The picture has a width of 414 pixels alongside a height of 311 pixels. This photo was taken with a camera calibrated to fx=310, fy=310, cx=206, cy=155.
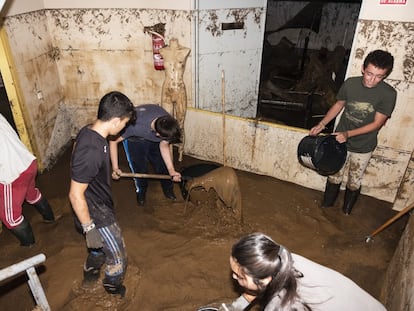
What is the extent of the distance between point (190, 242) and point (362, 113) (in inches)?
102

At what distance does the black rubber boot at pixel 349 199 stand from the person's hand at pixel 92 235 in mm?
3225

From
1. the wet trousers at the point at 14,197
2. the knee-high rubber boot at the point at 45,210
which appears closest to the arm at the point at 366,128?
the wet trousers at the point at 14,197

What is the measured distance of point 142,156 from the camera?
4.14 m

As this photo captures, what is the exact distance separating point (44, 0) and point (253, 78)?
12.5 ft

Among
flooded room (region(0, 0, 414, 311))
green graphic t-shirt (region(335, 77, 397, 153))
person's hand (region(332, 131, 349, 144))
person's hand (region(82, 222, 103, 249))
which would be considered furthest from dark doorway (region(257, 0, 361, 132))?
person's hand (region(82, 222, 103, 249))

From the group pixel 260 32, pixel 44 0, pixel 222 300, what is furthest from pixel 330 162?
pixel 44 0

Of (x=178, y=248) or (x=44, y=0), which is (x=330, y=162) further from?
(x=44, y=0)

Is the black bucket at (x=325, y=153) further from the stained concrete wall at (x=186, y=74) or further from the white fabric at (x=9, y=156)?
the white fabric at (x=9, y=156)

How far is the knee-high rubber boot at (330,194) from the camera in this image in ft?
14.0

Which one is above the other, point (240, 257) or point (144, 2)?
point (144, 2)

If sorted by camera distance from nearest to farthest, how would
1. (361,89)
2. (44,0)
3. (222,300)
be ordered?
(222,300)
(361,89)
(44,0)

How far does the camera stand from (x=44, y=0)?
505 cm


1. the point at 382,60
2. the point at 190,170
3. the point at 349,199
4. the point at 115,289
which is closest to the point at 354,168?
the point at 349,199

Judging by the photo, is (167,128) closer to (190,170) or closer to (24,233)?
(190,170)
